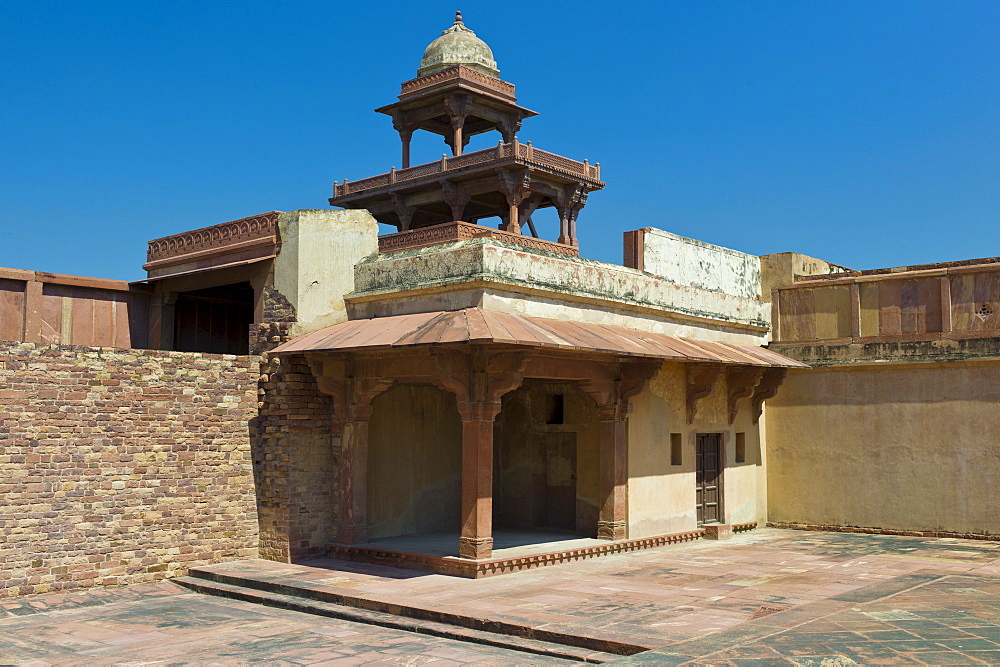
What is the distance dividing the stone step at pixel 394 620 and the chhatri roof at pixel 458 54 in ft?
59.6

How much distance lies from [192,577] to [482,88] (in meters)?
17.4

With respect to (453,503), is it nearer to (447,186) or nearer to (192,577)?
(192,577)

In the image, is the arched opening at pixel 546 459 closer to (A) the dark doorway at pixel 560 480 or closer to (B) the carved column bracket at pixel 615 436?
(A) the dark doorway at pixel 560 480

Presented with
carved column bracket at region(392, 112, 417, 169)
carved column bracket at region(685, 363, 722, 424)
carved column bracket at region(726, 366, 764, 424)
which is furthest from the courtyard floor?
carved column bracket at region(392, 112, 417, 169)

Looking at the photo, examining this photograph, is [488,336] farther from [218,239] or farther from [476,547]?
[218,239]

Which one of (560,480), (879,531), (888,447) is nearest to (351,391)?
(560,480)

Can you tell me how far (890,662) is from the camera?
651cm

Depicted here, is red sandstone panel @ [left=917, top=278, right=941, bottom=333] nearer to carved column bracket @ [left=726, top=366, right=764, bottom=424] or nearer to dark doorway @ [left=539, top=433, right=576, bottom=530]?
carved column bracket @ [left=726, top=366, right=764, bottom=424]

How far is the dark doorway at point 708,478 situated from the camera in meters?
14.4

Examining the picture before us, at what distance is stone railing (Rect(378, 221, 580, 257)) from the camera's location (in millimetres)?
17047

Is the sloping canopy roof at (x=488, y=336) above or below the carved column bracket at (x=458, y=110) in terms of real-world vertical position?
below

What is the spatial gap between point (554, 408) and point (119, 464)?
6.09m

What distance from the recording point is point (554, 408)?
46.2ft

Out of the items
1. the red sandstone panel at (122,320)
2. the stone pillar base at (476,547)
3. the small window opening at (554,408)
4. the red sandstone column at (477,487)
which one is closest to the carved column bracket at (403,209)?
the red sandstone panel at (122,320)
